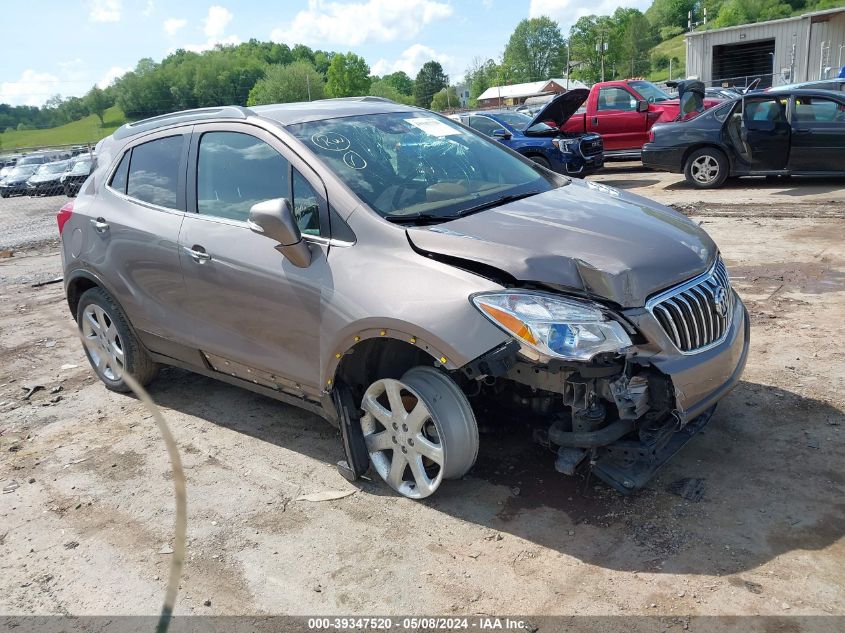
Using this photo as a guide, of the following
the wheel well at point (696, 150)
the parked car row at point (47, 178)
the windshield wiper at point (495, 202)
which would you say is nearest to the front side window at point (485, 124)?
the wheel well at point (696, 150)

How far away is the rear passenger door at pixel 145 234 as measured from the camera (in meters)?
4.25

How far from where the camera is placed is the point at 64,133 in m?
82.3

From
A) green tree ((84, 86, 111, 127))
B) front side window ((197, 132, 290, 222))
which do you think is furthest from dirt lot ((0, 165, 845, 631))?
green tree ((84, 86, 111, 127))

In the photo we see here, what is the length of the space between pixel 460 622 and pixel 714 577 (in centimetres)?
101

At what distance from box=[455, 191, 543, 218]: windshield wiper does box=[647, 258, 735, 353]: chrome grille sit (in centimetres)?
101

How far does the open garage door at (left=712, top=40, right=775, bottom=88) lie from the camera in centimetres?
4338

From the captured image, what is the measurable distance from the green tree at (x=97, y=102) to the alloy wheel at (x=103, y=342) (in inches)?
3283

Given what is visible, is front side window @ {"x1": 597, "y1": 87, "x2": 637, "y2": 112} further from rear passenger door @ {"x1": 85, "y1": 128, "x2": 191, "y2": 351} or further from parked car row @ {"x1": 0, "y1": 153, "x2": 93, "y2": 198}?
parked car row @ {"x1": 0, "y1": 153, "x2": 93, "y2": 198}

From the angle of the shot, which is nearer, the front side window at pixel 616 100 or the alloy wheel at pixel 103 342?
the alloy wheel at pixel 103 342

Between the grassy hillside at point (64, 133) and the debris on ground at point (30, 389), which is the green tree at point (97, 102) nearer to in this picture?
the grassy hillside at point (64, 133)

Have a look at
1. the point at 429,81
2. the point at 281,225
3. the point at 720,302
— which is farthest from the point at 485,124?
the point at 429,81

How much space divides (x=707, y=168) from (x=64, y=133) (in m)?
86.1

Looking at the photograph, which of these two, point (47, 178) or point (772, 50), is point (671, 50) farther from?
point (47, 178)

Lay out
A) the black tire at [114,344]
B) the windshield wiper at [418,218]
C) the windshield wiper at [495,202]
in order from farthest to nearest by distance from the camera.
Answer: the black tire at [114,344] < the windshield wiper at [495,202] < the windshield wiper at [418,218]
